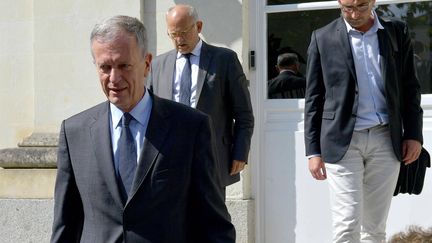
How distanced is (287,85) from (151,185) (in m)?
4.23

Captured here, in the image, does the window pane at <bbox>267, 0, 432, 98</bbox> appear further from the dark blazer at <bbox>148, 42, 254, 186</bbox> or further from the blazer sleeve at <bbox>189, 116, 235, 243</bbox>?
the blazer sleeve at <bbox>189, 116, 235, 243</bbox>

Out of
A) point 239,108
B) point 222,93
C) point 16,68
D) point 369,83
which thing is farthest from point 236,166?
point 16,68

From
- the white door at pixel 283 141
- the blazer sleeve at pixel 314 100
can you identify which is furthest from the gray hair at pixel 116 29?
the white door at pixel 283 141

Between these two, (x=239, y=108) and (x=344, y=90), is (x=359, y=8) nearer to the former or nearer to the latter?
(x=344, y=90)

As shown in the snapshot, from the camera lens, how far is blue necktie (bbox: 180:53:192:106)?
18.2 ft

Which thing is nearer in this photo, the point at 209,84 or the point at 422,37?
the point at 209,84

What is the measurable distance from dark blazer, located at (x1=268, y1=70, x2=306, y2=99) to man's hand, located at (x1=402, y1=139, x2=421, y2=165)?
6.60 ft

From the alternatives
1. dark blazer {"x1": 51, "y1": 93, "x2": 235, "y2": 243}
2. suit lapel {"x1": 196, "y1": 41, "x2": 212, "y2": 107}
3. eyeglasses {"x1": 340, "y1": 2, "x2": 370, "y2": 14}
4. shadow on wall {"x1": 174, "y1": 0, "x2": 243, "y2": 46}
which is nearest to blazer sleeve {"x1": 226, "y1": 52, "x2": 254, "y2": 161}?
suit lapel {"x1": 196, "y1": 41, "x2": 212, "y2": 107}

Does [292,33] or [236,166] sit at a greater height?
[292,33]

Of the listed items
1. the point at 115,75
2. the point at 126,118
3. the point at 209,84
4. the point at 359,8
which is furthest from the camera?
the point at 209,84

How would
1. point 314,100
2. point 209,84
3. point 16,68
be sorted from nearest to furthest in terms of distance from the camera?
point 314,100, point 209,84, point 16,68

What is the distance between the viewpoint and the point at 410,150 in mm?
5020

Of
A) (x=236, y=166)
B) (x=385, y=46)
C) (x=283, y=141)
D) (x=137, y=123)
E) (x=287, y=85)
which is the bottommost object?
(x=236, y=166)

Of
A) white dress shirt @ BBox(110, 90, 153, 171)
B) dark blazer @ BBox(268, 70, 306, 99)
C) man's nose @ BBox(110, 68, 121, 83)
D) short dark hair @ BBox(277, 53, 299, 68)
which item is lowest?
white dress shirt @ BBox(110, 90, 153, 171)
